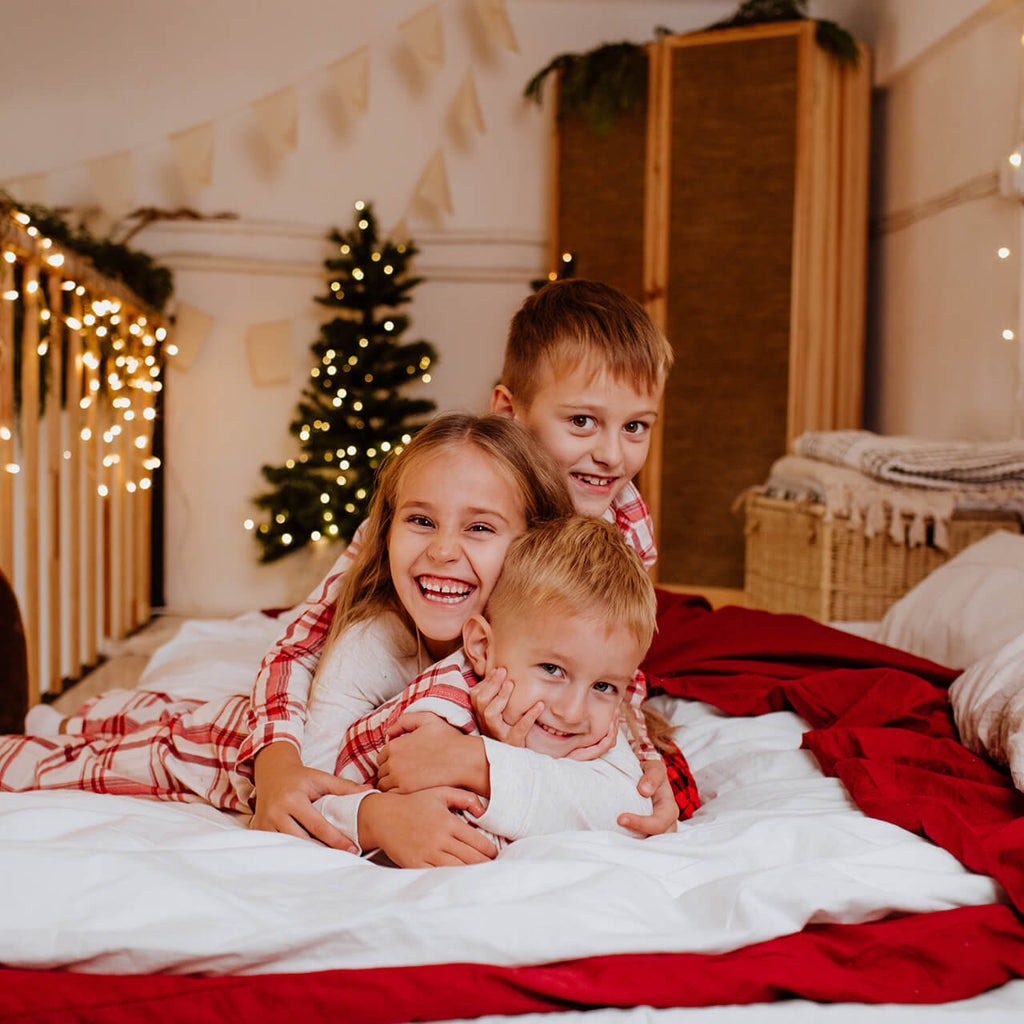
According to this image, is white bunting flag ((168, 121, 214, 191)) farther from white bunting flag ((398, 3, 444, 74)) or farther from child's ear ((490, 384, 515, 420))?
child's ear ((490, 384, 515, 420))

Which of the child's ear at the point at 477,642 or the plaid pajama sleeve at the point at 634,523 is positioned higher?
the plaid pajama sleeve at the point at 634,523

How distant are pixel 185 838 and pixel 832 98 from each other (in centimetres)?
360

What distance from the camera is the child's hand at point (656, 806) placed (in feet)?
3.21

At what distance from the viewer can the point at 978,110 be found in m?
2.98

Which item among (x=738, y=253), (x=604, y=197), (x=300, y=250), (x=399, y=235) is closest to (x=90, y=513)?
(x=300, y=250)

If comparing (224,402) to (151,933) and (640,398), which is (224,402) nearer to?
(640,398)

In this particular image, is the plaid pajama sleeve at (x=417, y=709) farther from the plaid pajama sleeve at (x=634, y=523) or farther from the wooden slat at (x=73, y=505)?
the wooden slat at (x=73, y=505)

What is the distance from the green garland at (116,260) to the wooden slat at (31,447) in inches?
31.7

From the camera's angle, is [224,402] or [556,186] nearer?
[556,186]

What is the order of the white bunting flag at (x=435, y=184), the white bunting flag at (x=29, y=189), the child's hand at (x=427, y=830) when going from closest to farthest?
the child's hand at (x=427, y=830)
the white bunting flag at (x=29, y=189)
the white bunting flag at (x=435, y=184)

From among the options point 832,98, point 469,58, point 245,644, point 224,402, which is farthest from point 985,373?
point 224,402

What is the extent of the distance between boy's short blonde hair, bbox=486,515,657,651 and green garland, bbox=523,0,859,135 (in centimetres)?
314

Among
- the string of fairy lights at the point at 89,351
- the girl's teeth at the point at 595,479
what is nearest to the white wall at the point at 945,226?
the girl's teeth at the point at 595,479

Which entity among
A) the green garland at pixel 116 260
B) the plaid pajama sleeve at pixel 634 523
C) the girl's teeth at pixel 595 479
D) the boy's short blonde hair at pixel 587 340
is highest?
the green garland at pixel 116 260
